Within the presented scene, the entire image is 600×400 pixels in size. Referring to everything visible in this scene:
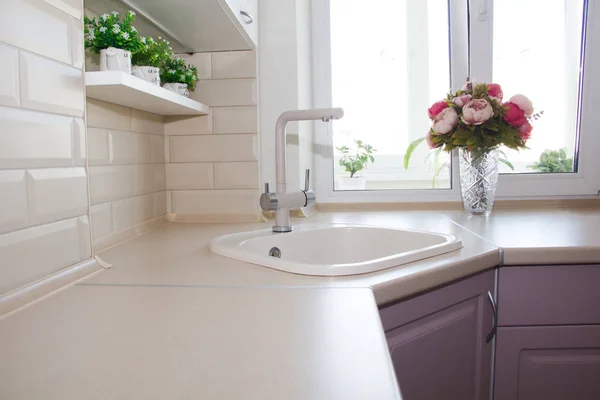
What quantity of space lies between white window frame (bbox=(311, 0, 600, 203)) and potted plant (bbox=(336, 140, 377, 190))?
0.04 metres

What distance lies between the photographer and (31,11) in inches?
27.3

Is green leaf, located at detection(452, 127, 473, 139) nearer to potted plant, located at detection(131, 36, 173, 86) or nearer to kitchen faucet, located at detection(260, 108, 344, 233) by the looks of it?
kitchen faucet, located at detection(260, 108, 344, 233)

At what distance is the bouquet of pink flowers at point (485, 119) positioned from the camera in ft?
5.05

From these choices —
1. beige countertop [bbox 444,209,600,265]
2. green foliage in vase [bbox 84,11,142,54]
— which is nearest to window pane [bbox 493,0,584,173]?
beige countertop [bbox 444,209,600,265]

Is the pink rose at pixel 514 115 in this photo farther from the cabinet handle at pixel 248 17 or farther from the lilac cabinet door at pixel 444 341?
the cabinet handle at pixel 248 17

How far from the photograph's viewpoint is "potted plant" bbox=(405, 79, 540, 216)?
5.09 feet

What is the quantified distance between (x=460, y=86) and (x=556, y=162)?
49 centimetres

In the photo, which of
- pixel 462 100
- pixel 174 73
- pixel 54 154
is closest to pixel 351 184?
pixel 462 100

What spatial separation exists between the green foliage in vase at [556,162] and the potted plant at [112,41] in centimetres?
160

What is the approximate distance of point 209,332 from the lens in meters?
0.56

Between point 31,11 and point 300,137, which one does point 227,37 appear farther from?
point 31,11

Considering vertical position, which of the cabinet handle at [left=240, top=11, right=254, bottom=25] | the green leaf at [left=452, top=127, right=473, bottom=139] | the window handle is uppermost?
the window handle

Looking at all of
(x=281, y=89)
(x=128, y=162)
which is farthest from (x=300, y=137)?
(x=128, y=162)

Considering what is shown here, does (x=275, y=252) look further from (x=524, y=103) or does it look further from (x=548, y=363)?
(x=524, y=103)
